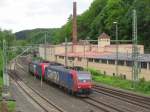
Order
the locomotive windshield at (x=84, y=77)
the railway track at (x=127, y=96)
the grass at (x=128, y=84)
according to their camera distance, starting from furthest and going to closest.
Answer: the grass at (x=128, y=84) < the locomotive windshield at (x=84, y=77) < the railway track at (x=127, y=96)

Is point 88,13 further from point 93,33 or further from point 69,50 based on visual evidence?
point 69,50

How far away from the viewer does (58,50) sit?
124 metres

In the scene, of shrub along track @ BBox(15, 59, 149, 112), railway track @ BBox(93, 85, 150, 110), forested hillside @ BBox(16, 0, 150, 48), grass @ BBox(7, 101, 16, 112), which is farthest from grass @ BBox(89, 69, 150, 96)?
forested hillside @ BBox(16, 0, 150, 48)

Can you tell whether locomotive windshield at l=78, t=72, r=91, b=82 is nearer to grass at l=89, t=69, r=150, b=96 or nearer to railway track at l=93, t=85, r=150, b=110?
railway track at l=93, t=85, r=150, b=110

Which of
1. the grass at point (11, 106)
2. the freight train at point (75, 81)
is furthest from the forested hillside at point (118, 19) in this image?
the grass at point (11, 106)

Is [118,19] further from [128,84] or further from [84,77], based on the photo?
[84,77]

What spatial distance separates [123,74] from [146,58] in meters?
7.92

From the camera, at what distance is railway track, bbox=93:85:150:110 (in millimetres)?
40519

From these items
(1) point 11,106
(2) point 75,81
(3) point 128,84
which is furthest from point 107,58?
(1) point 11,106

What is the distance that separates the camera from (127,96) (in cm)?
4691

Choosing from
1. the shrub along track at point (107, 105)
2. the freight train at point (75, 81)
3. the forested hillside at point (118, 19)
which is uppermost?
the forested hillside at point (118, 19)

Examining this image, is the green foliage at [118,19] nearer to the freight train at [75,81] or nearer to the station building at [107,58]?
the station building at [107,58]

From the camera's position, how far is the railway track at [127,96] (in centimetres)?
4052

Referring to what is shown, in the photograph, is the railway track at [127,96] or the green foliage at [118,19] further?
the green foliage at [118,19]
